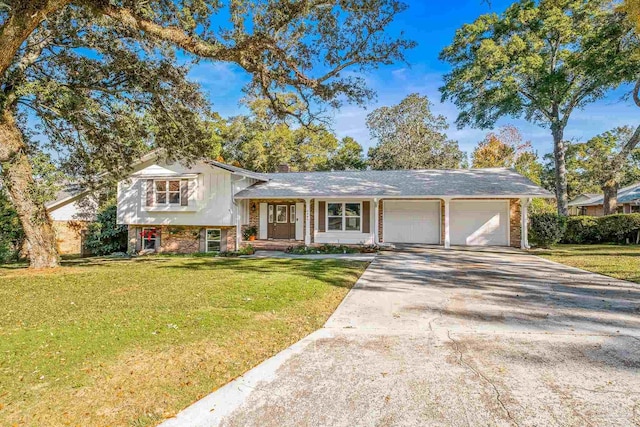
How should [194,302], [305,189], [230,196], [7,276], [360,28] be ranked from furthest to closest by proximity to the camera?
1. [305,189]
2. [230,196]
3. [7,276]
4. [360,28]
5. [194,302]

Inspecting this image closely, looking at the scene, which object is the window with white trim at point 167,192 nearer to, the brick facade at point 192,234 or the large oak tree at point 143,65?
the brick facade at point 192,234

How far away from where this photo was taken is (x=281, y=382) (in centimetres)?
348

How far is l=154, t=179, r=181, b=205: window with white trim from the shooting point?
16.9m

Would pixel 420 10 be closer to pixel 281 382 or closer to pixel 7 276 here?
pixel 281 382

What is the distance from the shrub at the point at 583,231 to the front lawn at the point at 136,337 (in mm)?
16230

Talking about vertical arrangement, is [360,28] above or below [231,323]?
above

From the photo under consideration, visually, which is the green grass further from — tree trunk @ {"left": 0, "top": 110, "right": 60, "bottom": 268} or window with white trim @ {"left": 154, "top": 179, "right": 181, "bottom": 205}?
window with white trim @ {"left": 154, "top": 179, "right": 181, "bottom": 205}

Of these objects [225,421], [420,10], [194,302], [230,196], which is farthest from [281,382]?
[230,196]

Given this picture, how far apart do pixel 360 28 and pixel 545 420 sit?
8.21m

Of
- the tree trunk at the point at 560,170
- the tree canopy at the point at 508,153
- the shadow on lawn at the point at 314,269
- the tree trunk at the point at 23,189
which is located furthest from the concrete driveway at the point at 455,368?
the tree canopy at the point at 508,153

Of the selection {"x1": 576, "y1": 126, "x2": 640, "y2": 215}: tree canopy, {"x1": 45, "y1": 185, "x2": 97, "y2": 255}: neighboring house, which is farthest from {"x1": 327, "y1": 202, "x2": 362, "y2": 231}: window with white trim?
{"x1": 576, "y1": 126, "x2": 640, "y2": 215}: tree canopy

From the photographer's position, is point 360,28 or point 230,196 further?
point 230,196

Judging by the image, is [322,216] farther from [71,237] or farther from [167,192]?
[71,237]

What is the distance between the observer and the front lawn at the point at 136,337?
3008mm
